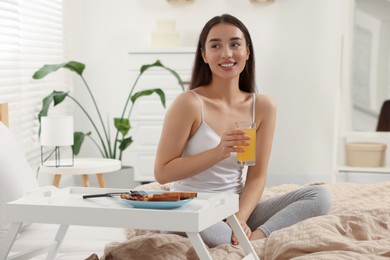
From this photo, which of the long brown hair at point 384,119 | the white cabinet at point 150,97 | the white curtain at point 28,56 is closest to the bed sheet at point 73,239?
the white curtain at point 28,56

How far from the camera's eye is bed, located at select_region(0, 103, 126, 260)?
233 centimetres

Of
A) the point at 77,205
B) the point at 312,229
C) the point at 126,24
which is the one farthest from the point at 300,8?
the point at 77,205

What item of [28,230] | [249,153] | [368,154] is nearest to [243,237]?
[249,153]

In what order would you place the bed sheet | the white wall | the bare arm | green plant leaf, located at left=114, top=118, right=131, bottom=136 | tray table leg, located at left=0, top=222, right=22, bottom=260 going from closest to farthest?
1. tray table leg, located at left=0, top=222, right=22, bottom=260
2. the bed sheet
3. the bare arm
4. green plant leaf, located at left=114, top=118, right=131, bottom=136
5. the white wall

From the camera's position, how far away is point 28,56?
4703 millimetres

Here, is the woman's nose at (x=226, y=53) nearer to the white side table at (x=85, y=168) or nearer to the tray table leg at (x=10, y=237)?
the tray table leg at (x=10, y=237)

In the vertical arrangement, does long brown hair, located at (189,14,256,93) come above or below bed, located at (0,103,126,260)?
above

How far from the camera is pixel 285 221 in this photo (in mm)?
2496

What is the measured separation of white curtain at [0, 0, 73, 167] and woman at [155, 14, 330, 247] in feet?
6.01

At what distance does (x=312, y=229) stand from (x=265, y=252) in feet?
0.51

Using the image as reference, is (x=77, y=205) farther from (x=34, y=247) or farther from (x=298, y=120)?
(x=298, y=120)

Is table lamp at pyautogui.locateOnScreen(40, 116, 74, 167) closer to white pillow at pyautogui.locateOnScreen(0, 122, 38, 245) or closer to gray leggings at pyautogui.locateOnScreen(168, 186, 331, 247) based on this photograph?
white pillow at pyautogui.locateOnScreen(0, 122, 38, 245)

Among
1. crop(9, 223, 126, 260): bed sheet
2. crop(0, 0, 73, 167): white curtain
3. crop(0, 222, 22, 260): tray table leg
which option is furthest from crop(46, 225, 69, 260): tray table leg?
crop(0, 0, 73, 167): white curtain

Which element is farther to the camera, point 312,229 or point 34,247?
point 34,247
